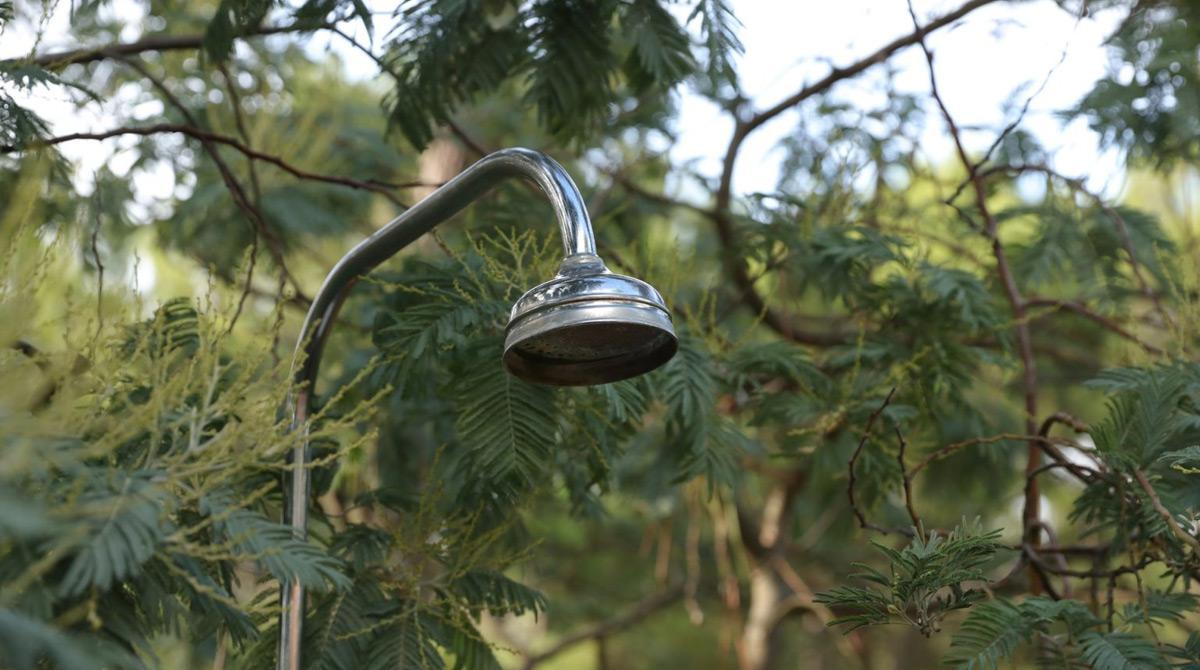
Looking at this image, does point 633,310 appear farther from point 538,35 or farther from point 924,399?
point 924,399

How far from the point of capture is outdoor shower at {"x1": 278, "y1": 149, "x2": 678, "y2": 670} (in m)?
1.85

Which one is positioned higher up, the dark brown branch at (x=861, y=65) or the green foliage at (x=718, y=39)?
the dark brown branch at (x=861, y=65)

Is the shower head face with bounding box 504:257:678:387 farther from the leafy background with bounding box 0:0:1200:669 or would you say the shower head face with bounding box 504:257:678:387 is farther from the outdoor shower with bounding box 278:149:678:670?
the leafy background with bounding box 0:0:1200:669

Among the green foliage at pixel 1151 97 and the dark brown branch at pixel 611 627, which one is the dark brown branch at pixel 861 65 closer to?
the green foliage at pixel 1151 97

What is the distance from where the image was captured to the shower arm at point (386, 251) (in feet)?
6.56

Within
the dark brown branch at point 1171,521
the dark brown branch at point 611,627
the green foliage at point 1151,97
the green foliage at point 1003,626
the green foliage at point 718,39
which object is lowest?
the green foliage at point 1003,626

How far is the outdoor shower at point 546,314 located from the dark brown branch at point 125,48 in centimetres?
70

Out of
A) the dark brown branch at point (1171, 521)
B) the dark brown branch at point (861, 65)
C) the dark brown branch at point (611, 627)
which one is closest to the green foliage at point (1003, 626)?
the dark brown branch at point (1171, 521)

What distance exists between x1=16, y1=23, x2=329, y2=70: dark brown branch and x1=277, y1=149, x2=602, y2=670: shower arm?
2.15 ft

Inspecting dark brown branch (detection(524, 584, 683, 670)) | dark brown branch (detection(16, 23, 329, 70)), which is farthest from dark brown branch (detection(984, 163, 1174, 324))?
dark brown branch (detection(524, 584, 683, 670))

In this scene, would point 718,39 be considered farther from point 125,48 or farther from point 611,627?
point 611,627

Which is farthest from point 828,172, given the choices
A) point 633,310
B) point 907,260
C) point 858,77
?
point 633,310

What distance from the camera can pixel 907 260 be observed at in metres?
3.24

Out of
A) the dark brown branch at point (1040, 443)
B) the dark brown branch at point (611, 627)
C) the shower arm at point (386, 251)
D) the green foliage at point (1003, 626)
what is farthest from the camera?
the dark brown branch at point (611, 627)
